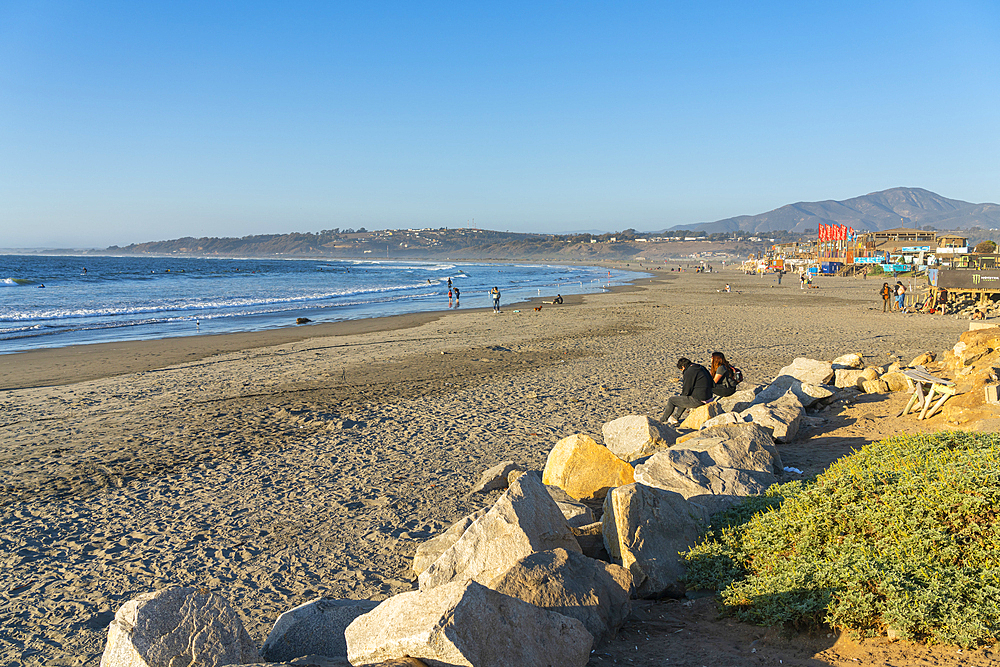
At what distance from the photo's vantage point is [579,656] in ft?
10.3

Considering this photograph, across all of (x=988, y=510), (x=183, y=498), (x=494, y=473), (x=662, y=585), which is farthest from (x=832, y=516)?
(x=183, y=498)

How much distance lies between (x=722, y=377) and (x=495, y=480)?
14.8 feet

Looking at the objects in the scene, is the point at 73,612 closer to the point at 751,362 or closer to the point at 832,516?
the point at 832,516

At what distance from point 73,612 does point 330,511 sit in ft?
7.82

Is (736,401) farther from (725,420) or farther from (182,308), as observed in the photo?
(182,308)

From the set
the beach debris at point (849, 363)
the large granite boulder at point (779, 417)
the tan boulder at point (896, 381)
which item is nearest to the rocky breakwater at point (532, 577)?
the large granite boulder at point (779, 417)

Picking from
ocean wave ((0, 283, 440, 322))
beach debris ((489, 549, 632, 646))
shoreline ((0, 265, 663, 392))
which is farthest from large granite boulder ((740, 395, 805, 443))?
ocean wave ((0, 283, 440, 322))

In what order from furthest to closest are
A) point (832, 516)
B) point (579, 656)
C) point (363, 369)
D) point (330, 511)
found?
point (363, 369) < point (330, 511) < point (832, 516) < point (579, 656)

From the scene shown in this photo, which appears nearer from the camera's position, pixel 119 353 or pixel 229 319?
pixel 119 353

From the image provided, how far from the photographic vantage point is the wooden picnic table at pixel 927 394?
7586 millimetres

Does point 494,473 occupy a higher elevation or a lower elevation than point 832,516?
lower

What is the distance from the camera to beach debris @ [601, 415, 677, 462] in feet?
23.5

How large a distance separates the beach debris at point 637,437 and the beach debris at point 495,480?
1.21 m

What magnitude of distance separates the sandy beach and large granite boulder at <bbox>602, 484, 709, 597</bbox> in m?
0.50
